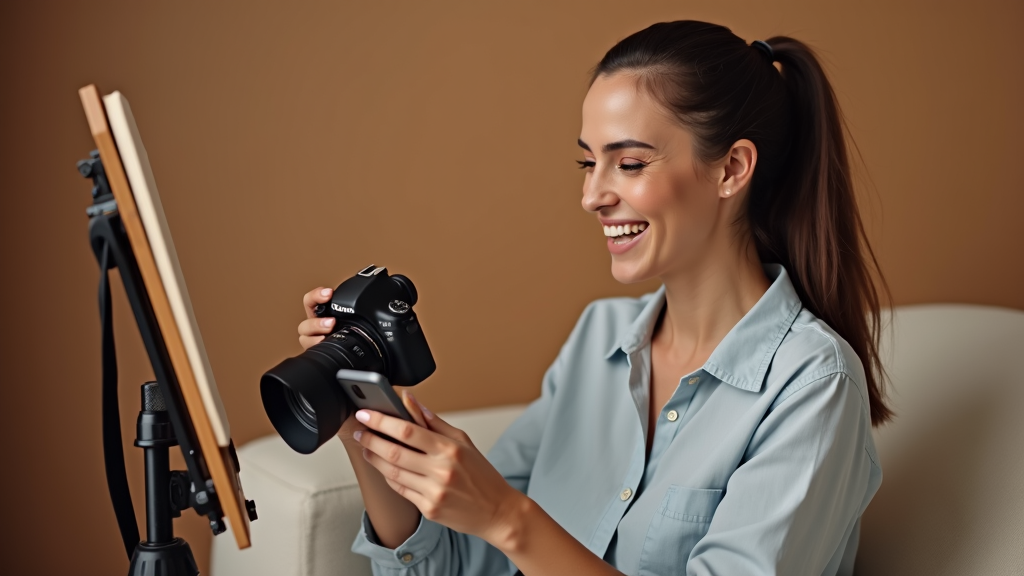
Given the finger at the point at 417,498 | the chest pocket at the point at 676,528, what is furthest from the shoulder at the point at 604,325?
the finger at the point at 417,498

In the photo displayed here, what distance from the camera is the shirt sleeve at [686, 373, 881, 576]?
0.98 m

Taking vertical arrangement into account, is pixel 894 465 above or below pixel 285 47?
below

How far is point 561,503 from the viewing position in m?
1.29

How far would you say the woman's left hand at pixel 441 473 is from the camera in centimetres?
87

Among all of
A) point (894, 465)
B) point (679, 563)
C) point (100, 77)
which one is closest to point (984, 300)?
point (894, 465)

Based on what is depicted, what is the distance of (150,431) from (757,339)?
0.73 m

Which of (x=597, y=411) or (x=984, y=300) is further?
(x=984, y=300)

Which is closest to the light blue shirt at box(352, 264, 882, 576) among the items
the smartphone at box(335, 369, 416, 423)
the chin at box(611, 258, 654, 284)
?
the chin at box(611, 258, 654, 284)

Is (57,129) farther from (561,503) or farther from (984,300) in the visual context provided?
(984,300)

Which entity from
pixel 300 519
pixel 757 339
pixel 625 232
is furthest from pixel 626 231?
pixel 300 519

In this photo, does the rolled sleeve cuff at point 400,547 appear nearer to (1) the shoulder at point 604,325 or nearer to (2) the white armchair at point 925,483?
(2) the white armchair at point 925,483

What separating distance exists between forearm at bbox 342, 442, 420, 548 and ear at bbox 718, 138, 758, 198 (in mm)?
566

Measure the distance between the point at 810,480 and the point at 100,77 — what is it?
1364 millimetres

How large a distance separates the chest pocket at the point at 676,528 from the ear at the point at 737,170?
0.38m
